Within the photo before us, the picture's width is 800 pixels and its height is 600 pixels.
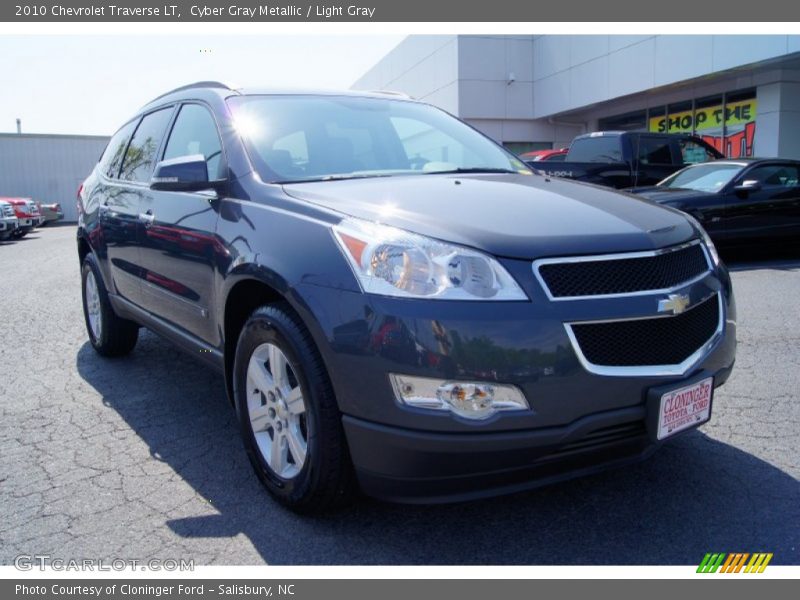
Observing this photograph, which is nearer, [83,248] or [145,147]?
[145,147]

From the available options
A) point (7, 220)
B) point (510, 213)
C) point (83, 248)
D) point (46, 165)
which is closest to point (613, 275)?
point (510, 213)

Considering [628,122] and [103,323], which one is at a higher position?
[628,122]

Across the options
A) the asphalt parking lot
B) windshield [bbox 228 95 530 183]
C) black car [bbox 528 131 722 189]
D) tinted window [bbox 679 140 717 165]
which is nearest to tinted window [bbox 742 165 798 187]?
black car [bbox 528 131 722 189]

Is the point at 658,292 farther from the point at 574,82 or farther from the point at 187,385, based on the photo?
A: the point at 574,82

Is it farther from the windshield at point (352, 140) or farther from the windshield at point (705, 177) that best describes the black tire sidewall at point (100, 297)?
the windshield at point (705, 177)

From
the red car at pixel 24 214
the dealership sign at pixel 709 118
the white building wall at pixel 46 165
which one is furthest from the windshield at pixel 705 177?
the white building wall at pixel 46 165

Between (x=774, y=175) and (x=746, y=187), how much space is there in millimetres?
869

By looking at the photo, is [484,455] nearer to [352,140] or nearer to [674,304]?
[674,304]

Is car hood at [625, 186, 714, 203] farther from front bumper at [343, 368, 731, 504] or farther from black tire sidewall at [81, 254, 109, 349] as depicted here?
front bumper at [343, 368, 731, 504]

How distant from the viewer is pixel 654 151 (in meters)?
12.1

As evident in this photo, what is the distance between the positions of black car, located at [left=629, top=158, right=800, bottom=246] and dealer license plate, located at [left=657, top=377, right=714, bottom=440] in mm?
6940

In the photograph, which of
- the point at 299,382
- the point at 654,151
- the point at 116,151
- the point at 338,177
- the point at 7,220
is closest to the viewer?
the point at 299,382

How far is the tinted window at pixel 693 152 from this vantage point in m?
12.5

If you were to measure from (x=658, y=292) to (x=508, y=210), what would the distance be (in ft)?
2.07
